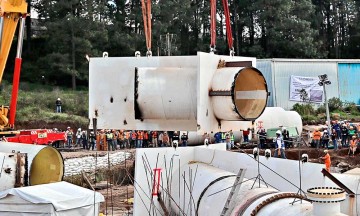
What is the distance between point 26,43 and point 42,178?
31.9m

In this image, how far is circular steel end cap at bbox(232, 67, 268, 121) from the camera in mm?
→ 6145

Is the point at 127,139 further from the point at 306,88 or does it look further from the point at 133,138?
the point at 306,88

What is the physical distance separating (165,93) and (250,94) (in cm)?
96

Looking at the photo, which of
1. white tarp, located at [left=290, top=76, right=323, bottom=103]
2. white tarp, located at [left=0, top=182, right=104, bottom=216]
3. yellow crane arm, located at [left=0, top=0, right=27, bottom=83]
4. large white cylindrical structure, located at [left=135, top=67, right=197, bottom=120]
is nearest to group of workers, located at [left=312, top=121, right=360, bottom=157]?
white tarp, located at [left=290, top=76, right=323, bottom=103]

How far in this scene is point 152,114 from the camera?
20.6 ft

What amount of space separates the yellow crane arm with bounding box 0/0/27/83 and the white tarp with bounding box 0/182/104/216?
7.76m

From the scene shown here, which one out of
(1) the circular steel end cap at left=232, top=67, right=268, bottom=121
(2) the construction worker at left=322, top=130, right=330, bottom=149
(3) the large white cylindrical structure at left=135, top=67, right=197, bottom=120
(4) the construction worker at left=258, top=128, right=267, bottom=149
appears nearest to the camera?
(3) the large white cylindrical structure at left=135, top=67, right=197, bottom=120

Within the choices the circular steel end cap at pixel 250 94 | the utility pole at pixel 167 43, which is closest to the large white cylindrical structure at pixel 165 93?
the circular steel end cap at pixel 250 94

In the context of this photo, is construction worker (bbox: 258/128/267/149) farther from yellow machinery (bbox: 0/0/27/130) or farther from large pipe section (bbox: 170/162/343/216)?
large pipe section (bbox: 170/162/343/216)

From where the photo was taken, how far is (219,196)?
7.26 metres

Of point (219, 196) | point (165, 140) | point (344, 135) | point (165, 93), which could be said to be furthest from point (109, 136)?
point (165, 93)

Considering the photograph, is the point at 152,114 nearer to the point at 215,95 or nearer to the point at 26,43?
the point at 215,95

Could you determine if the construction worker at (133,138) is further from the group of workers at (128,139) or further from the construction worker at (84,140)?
the construction worker at (84,140)

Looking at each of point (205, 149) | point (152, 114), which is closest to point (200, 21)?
point (205, 149)
